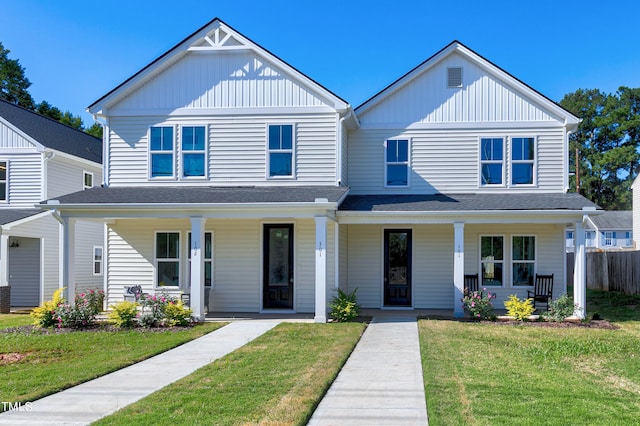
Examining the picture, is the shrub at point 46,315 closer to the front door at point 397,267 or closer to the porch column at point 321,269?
the porch column at point 321,269

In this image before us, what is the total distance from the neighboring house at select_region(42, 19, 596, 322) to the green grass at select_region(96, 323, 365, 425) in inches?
195

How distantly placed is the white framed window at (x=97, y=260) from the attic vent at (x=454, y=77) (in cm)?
1420

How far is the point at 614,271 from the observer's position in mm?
24344

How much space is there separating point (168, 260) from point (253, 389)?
10.2m

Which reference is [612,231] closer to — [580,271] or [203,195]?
[580,271]

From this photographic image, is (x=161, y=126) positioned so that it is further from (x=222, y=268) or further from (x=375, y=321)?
(x=375, y=321)

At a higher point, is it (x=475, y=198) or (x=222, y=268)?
(x=475, y=198)

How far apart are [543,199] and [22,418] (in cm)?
1370

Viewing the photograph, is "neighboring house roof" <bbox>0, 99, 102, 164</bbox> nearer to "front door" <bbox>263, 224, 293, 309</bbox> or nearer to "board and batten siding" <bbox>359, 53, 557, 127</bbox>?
"front door" <bbox>263, 224, 293, 309</bbox>

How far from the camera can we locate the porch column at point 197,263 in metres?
15.0

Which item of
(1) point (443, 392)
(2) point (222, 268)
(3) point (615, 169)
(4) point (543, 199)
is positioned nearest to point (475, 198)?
(4) point (543, 199)

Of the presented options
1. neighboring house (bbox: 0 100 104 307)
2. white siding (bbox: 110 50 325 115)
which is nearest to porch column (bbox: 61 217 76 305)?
white siding (bbox: 110 50 325 115)

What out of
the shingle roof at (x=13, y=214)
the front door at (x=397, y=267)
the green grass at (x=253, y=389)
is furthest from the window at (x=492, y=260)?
the shingle roof at (x=13, y=214)

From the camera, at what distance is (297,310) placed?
16.8m
